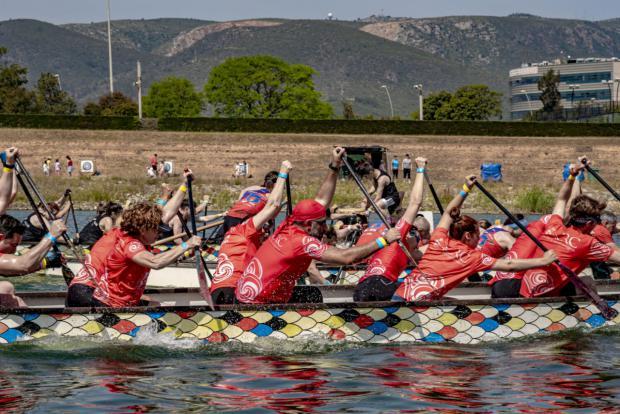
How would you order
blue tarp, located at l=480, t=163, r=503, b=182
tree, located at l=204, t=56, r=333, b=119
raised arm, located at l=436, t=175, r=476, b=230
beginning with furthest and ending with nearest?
tree, located at l=204, t=56, r=333, b=119 → blue tarp, located at l=480, t=163, r=503, b=182 → raised arm, located at l=436, t=175, r=476, b=230

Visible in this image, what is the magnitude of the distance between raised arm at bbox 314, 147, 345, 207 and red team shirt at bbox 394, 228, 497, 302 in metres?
1.33

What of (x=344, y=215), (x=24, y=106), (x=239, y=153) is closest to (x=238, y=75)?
(x=24, y=106)

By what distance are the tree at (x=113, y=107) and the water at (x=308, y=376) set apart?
270ft

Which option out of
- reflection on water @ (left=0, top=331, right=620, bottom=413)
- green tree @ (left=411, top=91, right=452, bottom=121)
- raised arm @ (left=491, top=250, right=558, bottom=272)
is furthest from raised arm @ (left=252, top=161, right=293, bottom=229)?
green tree @ (left=411, top=91, right=452, bottom=121)

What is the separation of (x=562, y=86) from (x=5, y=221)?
17418 centimetres

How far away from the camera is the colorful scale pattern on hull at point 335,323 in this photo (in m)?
11.7

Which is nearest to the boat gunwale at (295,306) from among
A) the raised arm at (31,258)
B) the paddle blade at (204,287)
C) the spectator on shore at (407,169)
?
the paddle blade at (204,287)

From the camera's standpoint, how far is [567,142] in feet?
217

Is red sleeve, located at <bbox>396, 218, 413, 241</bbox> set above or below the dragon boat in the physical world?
above

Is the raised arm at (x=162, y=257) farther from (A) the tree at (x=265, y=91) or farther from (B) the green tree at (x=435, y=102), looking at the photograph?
(B) the green tree at (x=435, y=102)

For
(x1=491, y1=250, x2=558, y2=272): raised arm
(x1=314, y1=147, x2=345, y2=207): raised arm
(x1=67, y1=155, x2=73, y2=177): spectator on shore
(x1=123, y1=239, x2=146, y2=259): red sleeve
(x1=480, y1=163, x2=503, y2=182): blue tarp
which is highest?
(x1=314, y1=147, x2=345, y2=207): raised arm

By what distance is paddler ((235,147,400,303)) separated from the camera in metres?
11.2

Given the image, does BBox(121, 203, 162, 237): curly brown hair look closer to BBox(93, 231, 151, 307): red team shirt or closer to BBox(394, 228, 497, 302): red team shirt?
BBox(93, 231, 151, 307): red team shirt

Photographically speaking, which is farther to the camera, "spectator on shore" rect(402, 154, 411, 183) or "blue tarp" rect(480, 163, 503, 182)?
"blue tarp" rect(480, 163, 503, 182)
